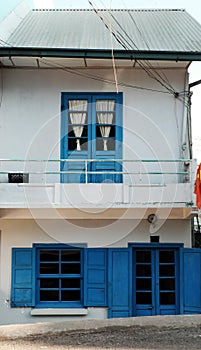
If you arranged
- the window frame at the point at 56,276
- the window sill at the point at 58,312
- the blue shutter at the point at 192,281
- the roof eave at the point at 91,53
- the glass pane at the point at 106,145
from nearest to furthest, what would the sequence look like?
1. the roof eave at the point at 91,53
2. the blue shutter at the point at 192,281
3. the window sill at the point at 58,312
4. the window frame at the point at 56,276
5. the glass pane at the point at 106,145

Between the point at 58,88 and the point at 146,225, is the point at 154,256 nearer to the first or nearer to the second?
the point at 146,225

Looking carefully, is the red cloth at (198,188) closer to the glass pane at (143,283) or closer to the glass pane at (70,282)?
the glass pane at (143,283)

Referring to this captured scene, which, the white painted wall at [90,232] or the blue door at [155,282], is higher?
the white painted wall at [90,232]

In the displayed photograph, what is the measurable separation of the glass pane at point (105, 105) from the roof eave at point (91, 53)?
1119mm

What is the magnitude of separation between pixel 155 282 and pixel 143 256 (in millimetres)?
596

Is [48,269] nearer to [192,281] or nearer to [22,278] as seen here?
[22,278]

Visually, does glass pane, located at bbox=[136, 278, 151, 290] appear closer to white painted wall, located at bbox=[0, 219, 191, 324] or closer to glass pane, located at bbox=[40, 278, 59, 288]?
white painted wall, located at bbox=[0, 219, 191, 324]

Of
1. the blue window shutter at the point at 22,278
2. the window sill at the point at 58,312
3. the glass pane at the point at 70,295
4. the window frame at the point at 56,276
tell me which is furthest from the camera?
the glass pane at the point at 70,295

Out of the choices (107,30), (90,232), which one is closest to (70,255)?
(90,232)

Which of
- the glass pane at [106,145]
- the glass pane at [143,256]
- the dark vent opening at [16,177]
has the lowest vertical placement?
the glass pane at [143,256]

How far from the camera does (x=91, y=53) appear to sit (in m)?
9.45

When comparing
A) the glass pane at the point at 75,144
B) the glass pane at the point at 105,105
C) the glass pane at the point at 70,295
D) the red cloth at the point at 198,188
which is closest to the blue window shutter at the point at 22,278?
the glass pane at the point at 70,295

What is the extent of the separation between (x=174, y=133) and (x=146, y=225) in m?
2.06

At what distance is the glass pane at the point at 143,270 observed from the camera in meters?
Result: 10.1
